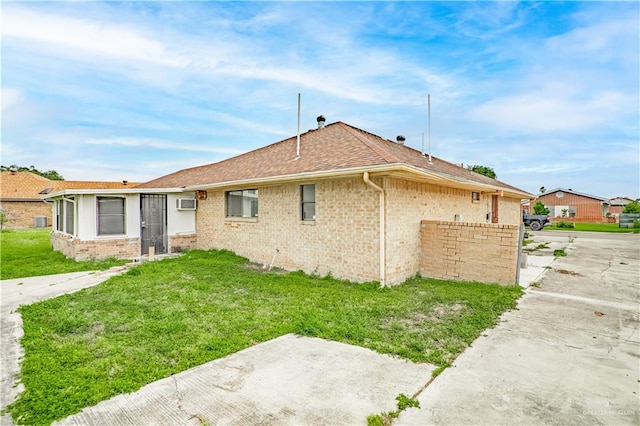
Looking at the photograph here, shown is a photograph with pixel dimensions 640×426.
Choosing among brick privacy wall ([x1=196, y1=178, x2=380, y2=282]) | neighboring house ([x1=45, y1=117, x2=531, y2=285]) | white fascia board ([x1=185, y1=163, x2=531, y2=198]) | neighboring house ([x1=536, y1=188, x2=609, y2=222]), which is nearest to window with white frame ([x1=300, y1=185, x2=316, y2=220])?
neighboring house ([x1=45, y1=117, x2=531, y2=285])

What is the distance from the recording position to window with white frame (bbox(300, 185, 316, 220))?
27.1 feet

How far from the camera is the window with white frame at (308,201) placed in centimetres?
Result: 827

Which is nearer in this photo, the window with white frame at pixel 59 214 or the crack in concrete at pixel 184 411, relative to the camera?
the crack in concrete at pixel 184 411

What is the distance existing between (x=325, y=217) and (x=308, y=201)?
866 mm

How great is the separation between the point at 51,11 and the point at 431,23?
10.0 m

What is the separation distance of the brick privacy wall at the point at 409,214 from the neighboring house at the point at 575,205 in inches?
1422

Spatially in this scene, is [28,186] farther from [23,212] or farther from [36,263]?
[36,263]

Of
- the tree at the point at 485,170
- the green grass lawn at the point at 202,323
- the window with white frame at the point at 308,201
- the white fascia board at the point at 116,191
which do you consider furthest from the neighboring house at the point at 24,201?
the tree at the point at 485,170

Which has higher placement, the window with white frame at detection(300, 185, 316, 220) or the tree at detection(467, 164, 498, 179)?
the tree at detection(467, 164, 498, 179)

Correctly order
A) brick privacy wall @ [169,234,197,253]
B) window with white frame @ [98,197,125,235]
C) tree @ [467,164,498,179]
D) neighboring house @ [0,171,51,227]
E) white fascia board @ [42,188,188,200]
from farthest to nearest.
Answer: tree @ [467,164,498,179], neighboring house @ [0,171,51,227], brick privacy wall @ [169,234,197,253], window with white frame @ [98,197,125,235], white fascia board @ [42,188,188,200]

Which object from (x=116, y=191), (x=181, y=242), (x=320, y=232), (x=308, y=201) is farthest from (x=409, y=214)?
(x=116, y=191)

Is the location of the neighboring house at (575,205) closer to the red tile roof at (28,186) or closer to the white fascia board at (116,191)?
the white fascia board at (116,191)

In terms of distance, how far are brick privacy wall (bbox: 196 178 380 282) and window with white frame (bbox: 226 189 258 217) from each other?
28 cm

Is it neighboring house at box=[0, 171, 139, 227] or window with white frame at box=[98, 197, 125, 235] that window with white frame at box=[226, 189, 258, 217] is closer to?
window with white frame at box=[98, 197, 125, 235]
